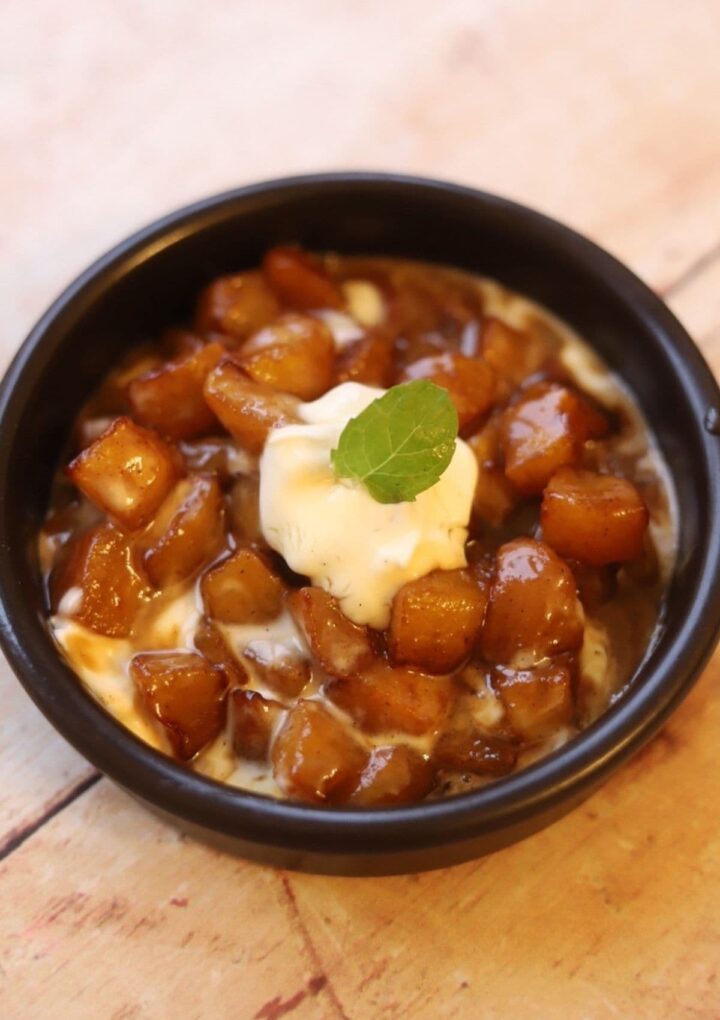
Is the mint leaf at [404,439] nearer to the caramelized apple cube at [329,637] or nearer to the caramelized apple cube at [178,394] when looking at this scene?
the caramelized apple cube at [329,637]

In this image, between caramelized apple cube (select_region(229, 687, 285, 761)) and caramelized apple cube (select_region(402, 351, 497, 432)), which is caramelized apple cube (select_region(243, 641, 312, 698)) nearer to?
caramelized apple cube (select_region(229, 687, 285, 761))

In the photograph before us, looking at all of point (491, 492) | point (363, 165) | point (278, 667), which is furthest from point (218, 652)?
point (363, 165)

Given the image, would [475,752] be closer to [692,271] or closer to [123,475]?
[123,475]

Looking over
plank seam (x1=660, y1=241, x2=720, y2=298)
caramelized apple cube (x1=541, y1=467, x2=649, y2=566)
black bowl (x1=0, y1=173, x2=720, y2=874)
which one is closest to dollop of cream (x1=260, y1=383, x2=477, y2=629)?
caramelized apple cube (x1=541, y1=467, x2=649, y2=566)

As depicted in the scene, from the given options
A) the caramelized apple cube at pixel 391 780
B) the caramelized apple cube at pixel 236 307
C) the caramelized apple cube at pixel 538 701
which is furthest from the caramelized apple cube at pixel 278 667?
the caramelized apple cube at pixel 236 307

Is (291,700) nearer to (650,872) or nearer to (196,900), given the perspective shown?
(196,900)
